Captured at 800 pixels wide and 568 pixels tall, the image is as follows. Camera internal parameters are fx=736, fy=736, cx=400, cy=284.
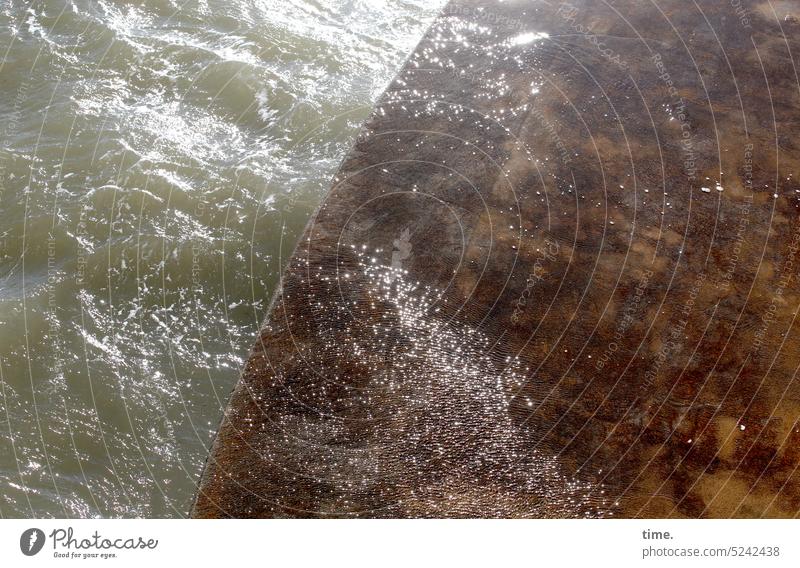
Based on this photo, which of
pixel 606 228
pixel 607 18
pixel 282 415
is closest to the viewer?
pixel 282 415

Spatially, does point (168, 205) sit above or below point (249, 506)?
above

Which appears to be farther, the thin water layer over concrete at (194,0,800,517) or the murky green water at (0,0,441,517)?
the murky green water at (0,0,441,517)

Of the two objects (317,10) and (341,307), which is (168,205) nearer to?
(341,307)

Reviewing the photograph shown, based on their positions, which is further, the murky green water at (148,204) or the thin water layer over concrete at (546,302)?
the murky green water at (148,204)
